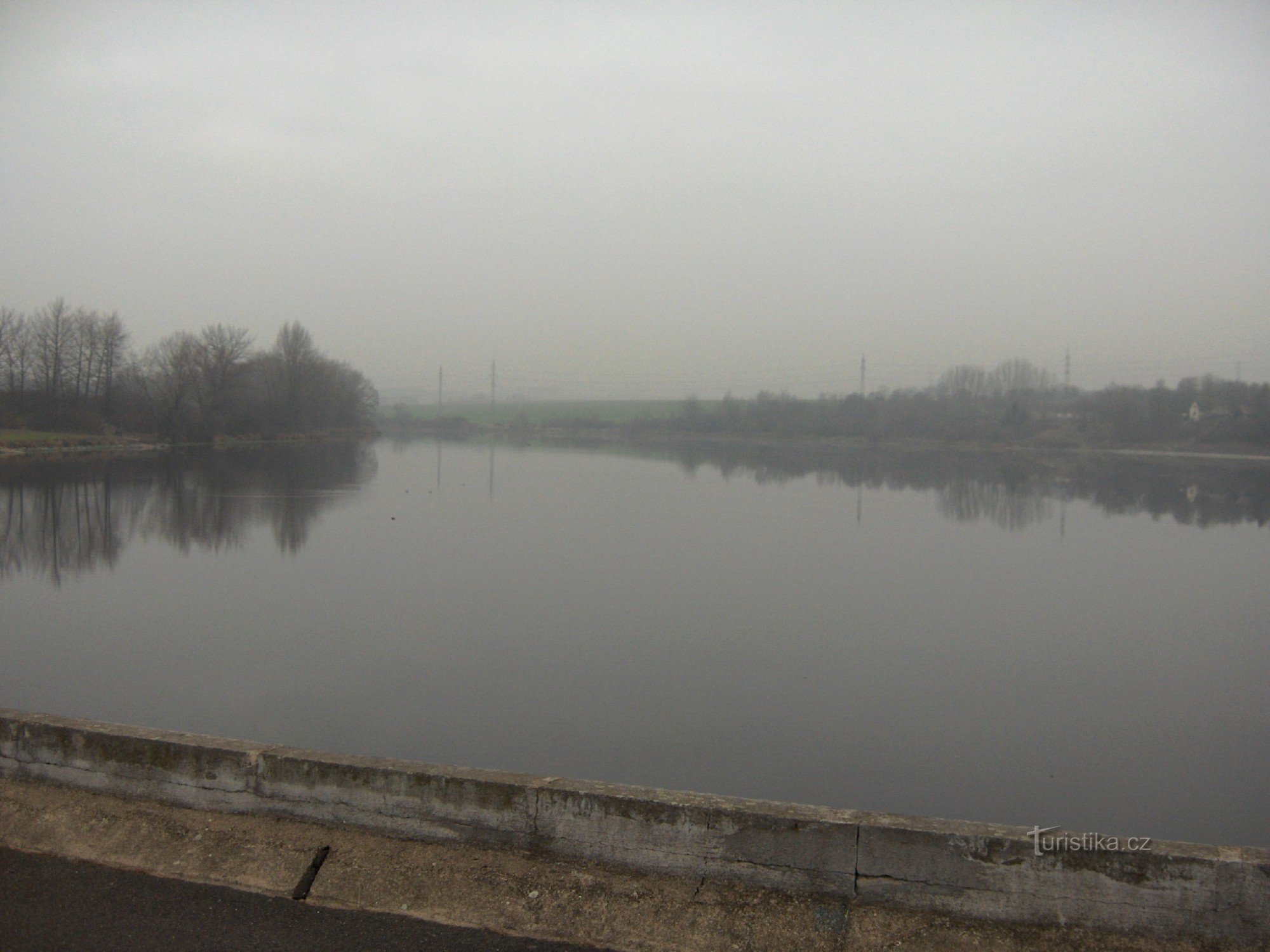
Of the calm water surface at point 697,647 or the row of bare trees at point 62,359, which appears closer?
the calm water surface at point 697,647

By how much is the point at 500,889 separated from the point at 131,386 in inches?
2383

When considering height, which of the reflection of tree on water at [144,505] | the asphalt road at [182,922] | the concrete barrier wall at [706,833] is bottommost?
the reflection of tree on water at [144,505]

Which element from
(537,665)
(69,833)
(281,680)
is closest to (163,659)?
(281,680)

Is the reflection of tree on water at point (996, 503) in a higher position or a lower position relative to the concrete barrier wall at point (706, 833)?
lower

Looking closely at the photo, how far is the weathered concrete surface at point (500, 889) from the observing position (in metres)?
2.89

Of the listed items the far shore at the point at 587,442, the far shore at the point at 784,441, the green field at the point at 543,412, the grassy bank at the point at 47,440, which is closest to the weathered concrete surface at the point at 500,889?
the far shore at the point at 587,442

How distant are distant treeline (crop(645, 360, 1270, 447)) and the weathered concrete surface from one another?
2426 inches

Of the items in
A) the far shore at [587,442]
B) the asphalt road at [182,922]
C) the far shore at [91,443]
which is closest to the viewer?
the asphalt road at [182,922]

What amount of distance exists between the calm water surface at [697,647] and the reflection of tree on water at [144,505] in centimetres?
16

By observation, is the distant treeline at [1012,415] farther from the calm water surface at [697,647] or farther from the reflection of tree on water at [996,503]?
the calm water surface at [697,647]

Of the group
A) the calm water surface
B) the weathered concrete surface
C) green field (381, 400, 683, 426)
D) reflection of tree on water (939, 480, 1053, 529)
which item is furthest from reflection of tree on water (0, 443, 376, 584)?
green field (381, 400, 683, 426)

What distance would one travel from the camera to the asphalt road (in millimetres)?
2791

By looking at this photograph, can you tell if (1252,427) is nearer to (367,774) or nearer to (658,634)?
(658,634)

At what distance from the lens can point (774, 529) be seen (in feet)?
64.4
